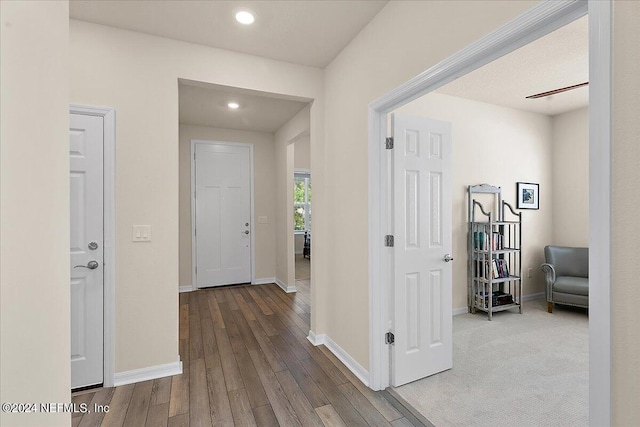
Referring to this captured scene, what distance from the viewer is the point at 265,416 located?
1.90m

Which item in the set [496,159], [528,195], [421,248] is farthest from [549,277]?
[421,248]

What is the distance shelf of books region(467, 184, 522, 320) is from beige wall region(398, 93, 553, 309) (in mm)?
101

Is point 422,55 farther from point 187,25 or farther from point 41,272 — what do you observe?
point 41,272

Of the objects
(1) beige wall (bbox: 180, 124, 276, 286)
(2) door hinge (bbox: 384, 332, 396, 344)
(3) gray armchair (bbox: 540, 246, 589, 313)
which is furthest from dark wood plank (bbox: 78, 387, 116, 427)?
(3) gray armchair (bbox: 540, 246, 589, 313)

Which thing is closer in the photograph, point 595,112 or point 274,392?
point 595,112

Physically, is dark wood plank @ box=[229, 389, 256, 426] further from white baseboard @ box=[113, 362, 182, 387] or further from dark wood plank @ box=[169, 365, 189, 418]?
white baseboard @ box=[113, 362, 182, 387]

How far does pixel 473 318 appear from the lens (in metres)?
3.75

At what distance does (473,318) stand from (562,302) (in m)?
1.17

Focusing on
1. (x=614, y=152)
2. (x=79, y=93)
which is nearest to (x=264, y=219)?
(x=79, y=93)

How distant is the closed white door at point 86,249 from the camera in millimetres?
2191

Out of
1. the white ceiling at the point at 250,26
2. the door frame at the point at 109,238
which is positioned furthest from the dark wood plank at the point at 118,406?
the white ceiling at the point at 250,26

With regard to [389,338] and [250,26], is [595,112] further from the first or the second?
[250,26]

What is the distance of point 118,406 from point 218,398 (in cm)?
64

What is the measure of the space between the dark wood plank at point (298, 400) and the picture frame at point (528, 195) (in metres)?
3.89
